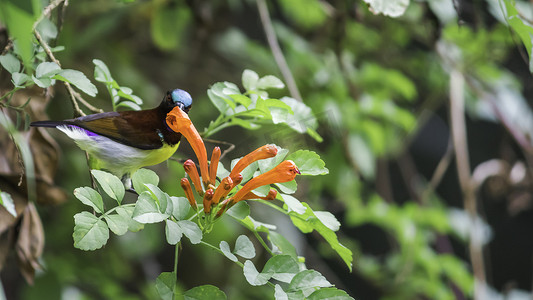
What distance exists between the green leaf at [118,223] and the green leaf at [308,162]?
25cm

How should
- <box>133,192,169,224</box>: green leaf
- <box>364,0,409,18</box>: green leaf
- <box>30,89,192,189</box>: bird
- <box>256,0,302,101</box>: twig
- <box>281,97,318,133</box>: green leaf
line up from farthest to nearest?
<box>256,0,302,101</box>: twig, <box>364,0,409,18</box>: green leaf, <box>281,97,318,133</box>: green leaf, <box>30,89,192,189</box>: bird, <box>133,192,169,224</box>: green leaf

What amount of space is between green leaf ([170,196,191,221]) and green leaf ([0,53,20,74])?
338mm

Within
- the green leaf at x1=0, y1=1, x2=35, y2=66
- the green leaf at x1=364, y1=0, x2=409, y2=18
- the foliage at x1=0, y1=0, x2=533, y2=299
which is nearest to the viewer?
the green leaf at x1=0, y1=1, x2=35, y2=66

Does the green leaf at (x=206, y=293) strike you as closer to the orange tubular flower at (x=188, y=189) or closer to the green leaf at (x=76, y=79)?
the orange tubular flower at (x=188, y=189)

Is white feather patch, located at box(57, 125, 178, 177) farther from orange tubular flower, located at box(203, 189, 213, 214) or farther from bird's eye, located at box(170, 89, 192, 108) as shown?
orange tubular flower, located at box(203, 189, 213, 214)

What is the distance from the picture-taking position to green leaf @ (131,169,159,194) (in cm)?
78

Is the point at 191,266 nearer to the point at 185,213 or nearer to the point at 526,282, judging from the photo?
the point at 526,282

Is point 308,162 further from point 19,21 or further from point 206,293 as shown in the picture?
point 19,21

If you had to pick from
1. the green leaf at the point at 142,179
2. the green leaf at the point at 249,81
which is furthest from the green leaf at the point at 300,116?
the green leaf at the point at 142,179

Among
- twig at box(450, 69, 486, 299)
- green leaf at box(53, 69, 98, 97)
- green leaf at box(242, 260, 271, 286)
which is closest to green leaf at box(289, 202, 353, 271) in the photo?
green leaf at box(242, 260, 271, 286)

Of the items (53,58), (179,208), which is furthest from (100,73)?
(179,208)

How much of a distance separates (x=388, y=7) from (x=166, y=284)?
2.41 feet

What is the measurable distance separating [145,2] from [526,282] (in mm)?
2834

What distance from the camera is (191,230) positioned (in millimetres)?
736
